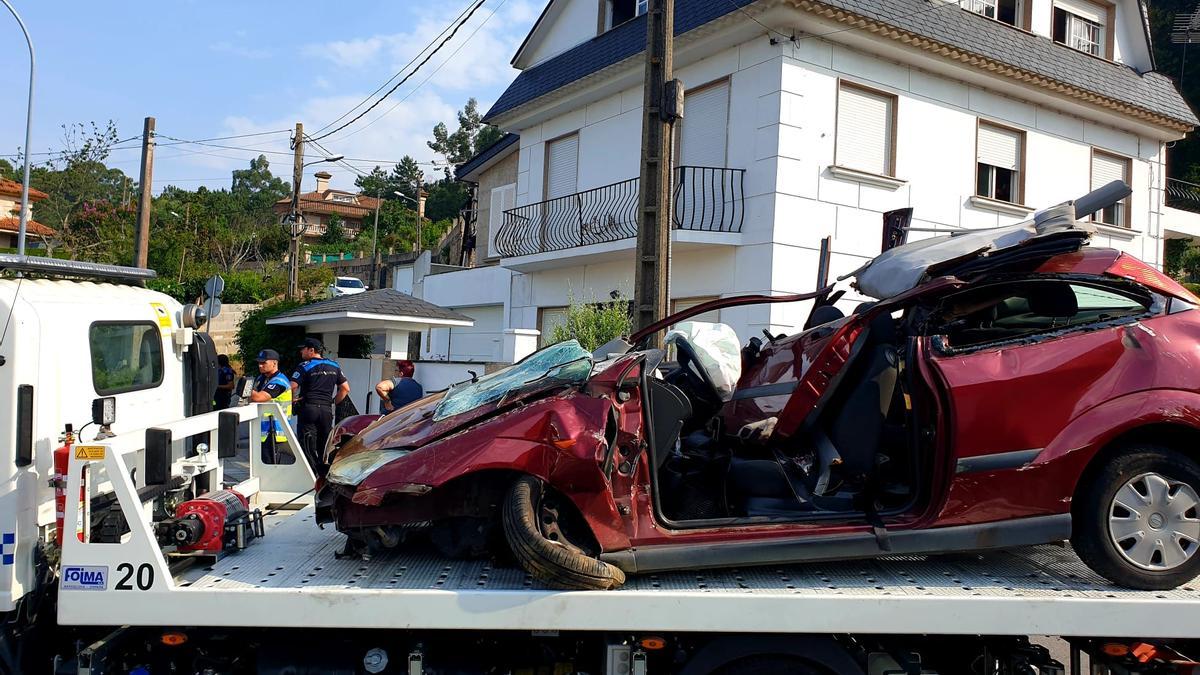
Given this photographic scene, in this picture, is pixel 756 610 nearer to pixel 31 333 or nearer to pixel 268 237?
pixel 31 333

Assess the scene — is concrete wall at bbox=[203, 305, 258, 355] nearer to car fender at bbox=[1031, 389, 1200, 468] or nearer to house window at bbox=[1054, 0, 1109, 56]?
house window at bbox=[1054, 0, 1109, 56]

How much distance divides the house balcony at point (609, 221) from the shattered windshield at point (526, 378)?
7075 millimetres

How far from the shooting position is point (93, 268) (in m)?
4.55

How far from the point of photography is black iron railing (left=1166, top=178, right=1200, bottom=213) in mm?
25984

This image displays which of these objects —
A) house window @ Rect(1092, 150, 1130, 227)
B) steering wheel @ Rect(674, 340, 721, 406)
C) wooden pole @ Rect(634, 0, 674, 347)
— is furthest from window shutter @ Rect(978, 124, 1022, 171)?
steering wheel @ Rect(674, 340, 721, 406)

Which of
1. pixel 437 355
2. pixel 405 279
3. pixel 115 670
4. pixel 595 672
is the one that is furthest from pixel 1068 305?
pixel 405 279

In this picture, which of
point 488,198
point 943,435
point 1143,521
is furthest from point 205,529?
point 488,198

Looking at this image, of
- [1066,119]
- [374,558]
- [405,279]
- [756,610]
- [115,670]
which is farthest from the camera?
[405,279]

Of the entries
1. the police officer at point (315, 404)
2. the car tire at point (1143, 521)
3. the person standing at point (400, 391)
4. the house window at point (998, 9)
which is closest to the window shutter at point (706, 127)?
the house window at point (998, 9)

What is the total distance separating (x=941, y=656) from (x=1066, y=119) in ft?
47.4

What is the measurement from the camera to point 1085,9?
1644cm

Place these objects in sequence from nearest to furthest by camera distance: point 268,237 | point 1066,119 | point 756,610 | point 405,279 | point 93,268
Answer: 1. point 756,610
2. point 93,268
3. point 1066,119
4. point 405,279
5. point 268,237

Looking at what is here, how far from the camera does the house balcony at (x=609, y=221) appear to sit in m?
12.9

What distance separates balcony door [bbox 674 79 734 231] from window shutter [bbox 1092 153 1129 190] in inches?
295
